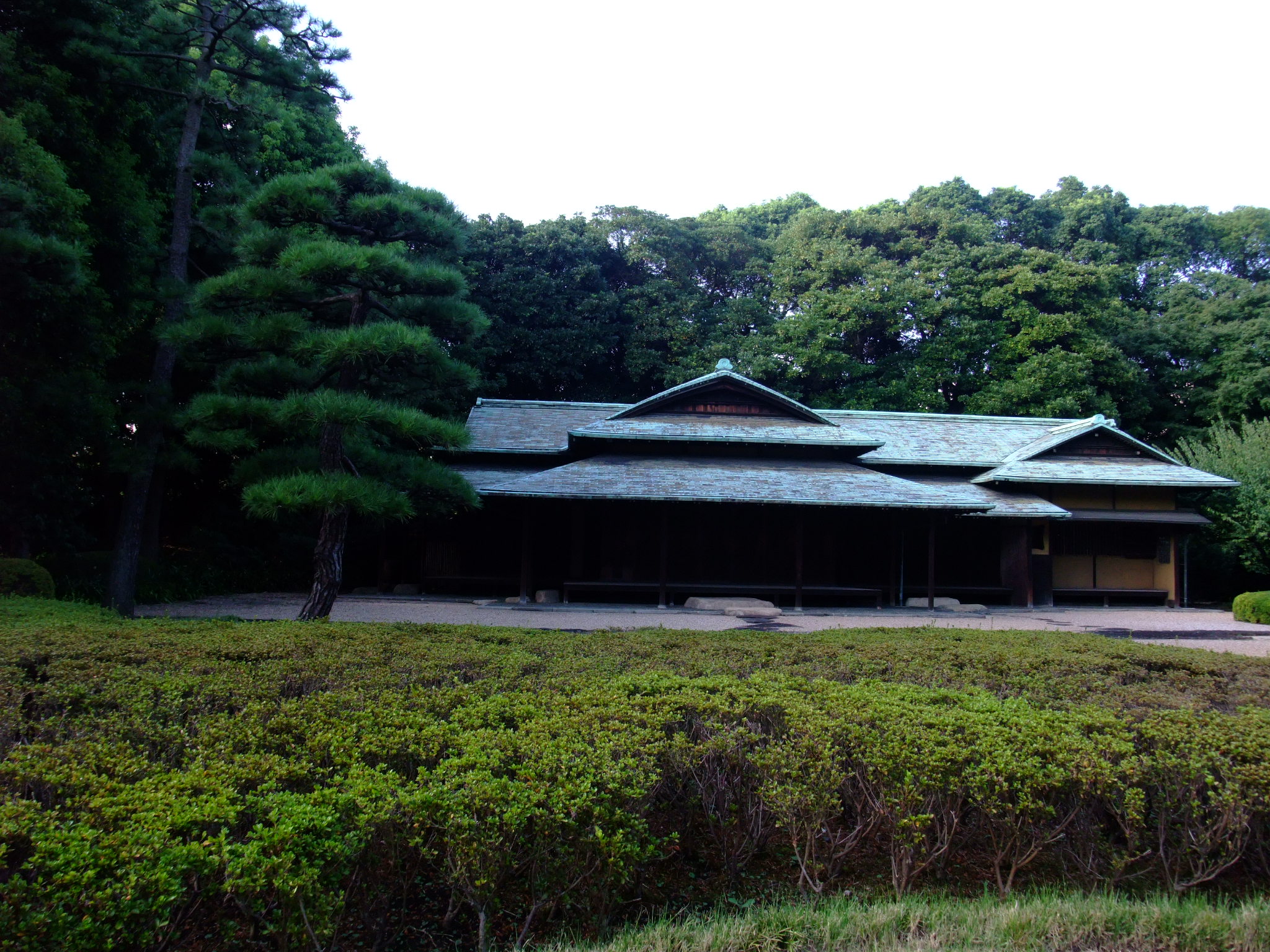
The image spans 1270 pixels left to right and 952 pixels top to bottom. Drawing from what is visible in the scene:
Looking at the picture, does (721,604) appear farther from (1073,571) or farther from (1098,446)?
(1098,446)

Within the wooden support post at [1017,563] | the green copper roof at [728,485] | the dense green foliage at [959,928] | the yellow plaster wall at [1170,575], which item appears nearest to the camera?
the dense green foliage at [959,928]

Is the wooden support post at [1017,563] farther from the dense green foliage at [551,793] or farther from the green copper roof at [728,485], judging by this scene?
the dense green foliage at [551,793]

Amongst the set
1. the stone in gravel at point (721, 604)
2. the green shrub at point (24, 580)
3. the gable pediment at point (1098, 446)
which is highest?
the gable pediment at point (1098, 446)

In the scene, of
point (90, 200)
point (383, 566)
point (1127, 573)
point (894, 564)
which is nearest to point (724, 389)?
point (894, 564)

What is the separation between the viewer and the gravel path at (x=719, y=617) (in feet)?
43.3

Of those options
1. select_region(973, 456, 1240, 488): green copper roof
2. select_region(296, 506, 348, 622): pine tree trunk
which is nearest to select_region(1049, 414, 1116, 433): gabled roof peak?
select_region(973, 456, 1240, 488): green copper roof

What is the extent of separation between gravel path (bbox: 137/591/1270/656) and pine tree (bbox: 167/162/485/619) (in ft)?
8.76

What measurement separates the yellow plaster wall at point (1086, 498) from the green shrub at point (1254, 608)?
3978 mm

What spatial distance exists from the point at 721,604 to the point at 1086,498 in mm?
10791

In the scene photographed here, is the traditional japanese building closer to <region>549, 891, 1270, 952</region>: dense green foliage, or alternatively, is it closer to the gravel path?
the gravel path

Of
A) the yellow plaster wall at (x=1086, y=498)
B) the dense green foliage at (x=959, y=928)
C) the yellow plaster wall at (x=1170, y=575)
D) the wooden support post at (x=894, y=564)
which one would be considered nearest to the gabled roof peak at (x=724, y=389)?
the wooden support post at (x=894, y=564)

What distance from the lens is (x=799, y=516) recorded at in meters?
16.6

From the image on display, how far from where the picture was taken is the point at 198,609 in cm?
1419

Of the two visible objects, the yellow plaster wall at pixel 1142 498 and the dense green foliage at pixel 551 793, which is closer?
the dense green foliage at pixel 551 793
